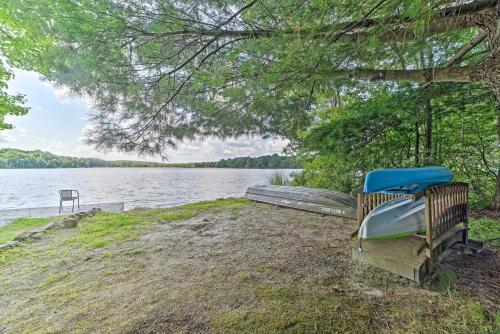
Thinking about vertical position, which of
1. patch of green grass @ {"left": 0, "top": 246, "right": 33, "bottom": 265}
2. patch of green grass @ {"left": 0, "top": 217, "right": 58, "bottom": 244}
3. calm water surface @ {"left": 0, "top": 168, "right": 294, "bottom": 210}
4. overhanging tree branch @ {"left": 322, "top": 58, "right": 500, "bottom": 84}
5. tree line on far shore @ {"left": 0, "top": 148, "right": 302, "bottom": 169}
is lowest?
calm water surface @ {"left": 0, "top": 168, "right": 294, "bottom": 210}

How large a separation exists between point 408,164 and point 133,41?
5463 mm

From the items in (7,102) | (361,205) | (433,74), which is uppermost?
(7,102)

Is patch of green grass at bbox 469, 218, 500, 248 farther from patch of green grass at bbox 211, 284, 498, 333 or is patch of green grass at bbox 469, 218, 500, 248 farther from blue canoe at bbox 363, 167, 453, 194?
patch of green grass at bbox 211, 284, 498, 333

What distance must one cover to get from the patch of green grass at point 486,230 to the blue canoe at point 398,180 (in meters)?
1.54

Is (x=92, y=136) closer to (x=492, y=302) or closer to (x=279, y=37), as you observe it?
(x=279, y=37)

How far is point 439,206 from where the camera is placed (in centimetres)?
213

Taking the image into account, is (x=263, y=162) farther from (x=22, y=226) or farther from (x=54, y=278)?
(x=54, y=278)

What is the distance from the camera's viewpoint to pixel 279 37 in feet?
6.64

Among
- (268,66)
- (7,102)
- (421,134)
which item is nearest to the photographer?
(268,66)

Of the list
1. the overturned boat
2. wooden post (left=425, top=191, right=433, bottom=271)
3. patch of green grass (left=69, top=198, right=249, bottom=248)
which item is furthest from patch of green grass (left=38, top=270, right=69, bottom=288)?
the overturned boat

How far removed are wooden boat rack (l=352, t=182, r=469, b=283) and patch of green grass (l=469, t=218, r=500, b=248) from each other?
46 cm

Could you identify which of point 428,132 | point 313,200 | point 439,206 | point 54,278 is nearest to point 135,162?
point 54,278

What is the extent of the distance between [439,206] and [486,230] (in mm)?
1938

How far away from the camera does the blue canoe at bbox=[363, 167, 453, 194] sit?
1904mm
